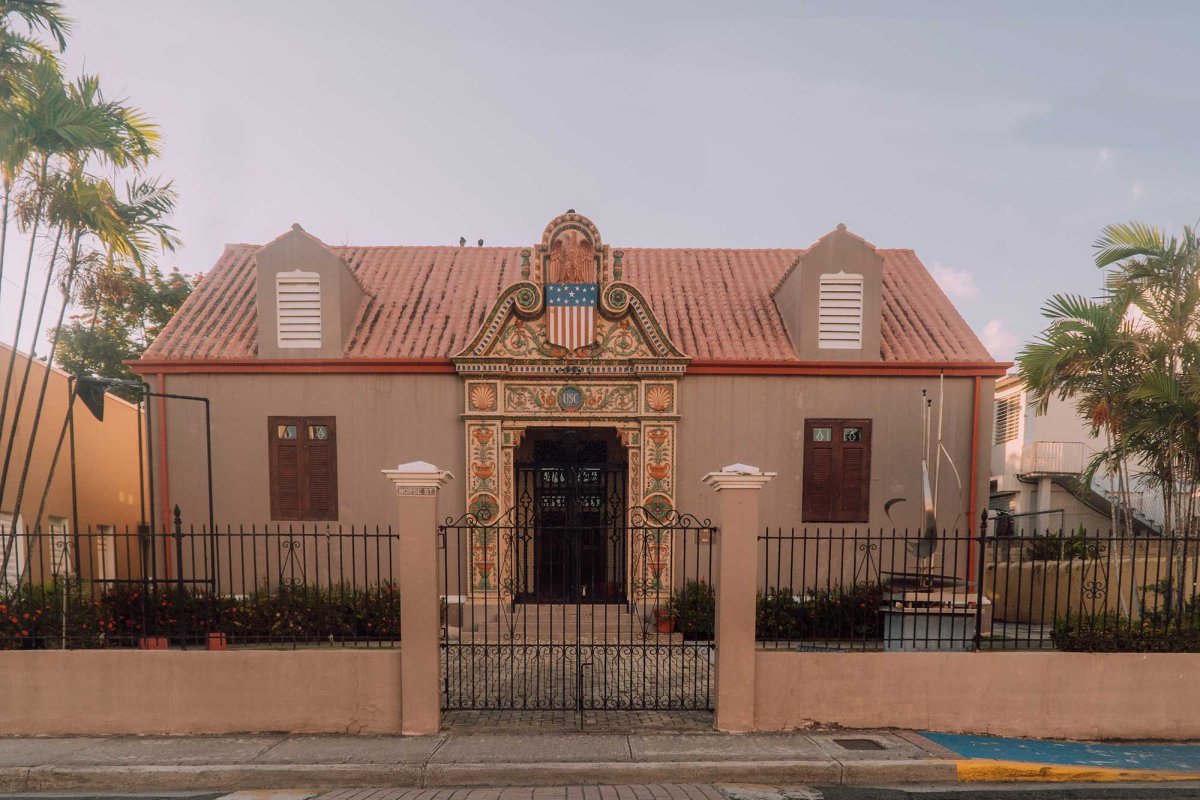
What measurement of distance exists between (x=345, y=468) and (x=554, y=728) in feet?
20.1

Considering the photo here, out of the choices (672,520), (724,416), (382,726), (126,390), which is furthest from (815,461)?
(126,390)

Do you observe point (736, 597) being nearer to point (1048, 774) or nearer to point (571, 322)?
Answer: point (1048, 774)

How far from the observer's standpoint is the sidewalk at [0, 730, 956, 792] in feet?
18.7

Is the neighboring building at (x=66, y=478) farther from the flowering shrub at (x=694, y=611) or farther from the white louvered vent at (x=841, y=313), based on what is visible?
the white louvered vent at (x=841, y=313)

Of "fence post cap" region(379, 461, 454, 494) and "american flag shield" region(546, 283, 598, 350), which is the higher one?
"american flag shield" region(546, 283, 598, 350)

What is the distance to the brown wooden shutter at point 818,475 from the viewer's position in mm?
10789

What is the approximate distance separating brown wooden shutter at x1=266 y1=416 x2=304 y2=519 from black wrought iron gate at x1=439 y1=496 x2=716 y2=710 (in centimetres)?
268

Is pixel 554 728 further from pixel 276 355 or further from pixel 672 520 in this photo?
pixel 276 355

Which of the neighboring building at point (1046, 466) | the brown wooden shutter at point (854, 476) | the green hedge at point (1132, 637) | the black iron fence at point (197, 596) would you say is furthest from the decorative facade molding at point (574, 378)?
the neighboring building at point (1046, 466)

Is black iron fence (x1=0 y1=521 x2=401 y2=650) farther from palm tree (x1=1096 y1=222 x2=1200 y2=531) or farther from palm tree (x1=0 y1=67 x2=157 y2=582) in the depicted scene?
palm tree (x1=1096 y1=222 x2=1200 y2=531)

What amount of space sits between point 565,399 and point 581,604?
3301 millimetres

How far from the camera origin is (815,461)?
10836 mm

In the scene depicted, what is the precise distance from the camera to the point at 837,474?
10828 millimetres

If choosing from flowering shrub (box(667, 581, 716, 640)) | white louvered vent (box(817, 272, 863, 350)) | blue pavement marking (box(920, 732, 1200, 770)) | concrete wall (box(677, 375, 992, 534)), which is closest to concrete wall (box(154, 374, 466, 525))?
flowering shrub (box(667, 581, 716, 640))
